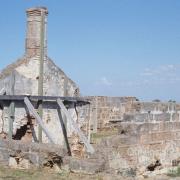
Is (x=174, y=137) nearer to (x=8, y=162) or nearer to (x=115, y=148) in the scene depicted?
(x=115, y=148)

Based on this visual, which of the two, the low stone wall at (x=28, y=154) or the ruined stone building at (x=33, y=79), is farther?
the ruined stone building at (x=33, y=79)

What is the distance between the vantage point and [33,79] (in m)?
13.4

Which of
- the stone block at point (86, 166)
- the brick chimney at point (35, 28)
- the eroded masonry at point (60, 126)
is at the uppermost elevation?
the brick chimney at point (35, 28)

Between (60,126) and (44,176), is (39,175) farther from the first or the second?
(60,126)

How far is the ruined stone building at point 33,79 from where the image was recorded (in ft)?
41.6

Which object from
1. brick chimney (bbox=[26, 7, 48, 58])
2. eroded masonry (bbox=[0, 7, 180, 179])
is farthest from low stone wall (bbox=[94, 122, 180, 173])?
brick chimney (bbox=[26, 7, 48, 58])

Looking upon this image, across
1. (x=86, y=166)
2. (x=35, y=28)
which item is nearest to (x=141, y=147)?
(x=86, y=166)

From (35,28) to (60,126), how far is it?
10.6 ft

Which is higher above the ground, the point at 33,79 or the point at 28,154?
the point at 33,79

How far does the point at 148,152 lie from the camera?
10680 millimetres

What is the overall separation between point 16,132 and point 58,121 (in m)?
1.35

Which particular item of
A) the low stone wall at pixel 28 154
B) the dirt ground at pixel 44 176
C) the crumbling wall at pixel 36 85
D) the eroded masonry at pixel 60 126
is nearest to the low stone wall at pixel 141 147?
the eroded masonry at pixel 60 126

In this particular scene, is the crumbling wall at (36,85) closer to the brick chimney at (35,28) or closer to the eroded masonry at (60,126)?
the eroded masonry at (60,126)

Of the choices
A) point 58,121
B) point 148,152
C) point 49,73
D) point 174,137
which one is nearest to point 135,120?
point 148,152
